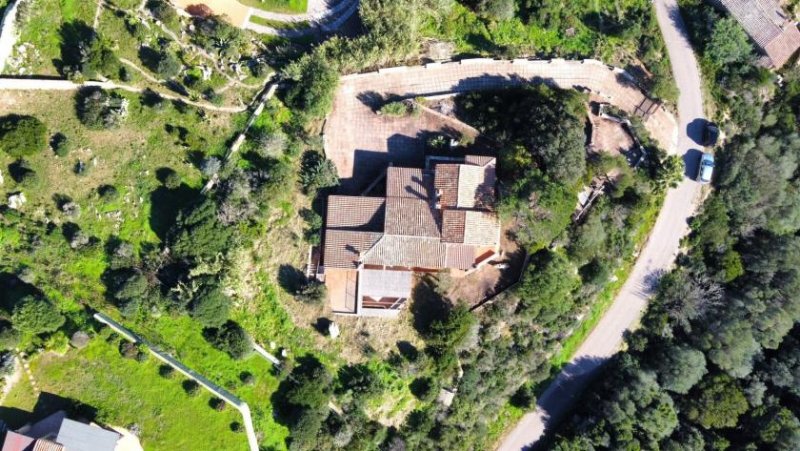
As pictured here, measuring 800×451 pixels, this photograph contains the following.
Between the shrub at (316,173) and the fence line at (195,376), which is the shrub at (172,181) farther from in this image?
the fence line at (195,376)

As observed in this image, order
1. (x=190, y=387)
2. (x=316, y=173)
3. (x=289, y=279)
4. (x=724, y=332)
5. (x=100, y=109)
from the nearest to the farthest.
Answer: (x=100, y=109) → (x=190, y=387) → (x=316, y=173) → (x=289, y=279) → (x=724, y=332)

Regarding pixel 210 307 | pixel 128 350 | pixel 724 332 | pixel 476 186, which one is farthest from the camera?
pixel 724 332

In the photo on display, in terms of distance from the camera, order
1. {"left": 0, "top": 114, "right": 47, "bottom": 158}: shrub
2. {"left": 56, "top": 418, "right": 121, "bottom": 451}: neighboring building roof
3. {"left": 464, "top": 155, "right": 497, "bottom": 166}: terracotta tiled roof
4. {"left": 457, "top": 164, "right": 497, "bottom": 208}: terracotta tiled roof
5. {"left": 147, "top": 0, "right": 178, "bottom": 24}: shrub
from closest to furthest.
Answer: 1. {"left": 56, "top": 418, "right": 121, "bottom": 451}: neighboring building roof
2. {"left": 0, "top": 114, "right": 47, "bottom": 158}: shrub
3. {"left": 147, "top": 0, "right": 178, "bottom": 24}: shrub
4. {"left": 457, "top": 164, "right": 497, "bottom": 208}: terracotta tiled roof
5. {"left": 464, "top": 155, "right": 497, "bottom": 166}: terracotta tiled roof

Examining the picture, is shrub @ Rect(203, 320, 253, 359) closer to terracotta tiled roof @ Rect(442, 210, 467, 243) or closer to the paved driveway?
the paved driveway

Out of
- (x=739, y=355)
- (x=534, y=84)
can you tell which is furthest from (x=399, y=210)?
(x=739, y=355)

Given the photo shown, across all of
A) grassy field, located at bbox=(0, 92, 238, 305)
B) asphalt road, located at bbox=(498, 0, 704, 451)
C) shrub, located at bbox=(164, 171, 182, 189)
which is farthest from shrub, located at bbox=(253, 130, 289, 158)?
asphalt road, located at bbox=(498, 0, 704, 451)

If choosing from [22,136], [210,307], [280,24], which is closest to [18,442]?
[210,307]

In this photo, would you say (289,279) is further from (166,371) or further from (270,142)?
(166,371)

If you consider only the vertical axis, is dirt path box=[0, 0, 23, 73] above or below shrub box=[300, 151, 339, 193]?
above
